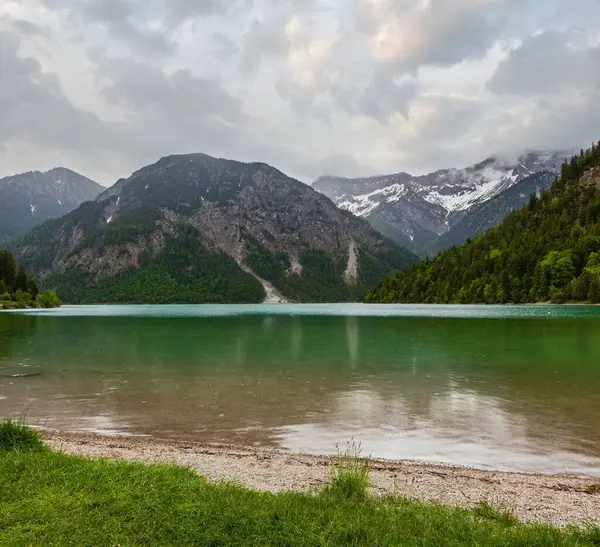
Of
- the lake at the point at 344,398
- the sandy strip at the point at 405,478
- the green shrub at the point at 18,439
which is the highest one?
the green shrub at the point at 18,439

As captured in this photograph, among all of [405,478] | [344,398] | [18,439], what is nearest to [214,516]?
[405,478]

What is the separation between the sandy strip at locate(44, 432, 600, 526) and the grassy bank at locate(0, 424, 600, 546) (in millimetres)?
1412

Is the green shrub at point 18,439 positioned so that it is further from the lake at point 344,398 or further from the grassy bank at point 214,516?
the lake at point 344,398

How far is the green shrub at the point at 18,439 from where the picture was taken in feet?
49.5

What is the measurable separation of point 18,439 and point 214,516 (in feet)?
29.9

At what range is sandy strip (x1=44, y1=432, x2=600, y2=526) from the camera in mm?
12422

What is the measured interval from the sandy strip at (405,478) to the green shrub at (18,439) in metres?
1.62

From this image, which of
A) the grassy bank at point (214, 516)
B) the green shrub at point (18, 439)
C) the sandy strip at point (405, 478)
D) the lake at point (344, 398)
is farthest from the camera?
the lake at point (344, 398)

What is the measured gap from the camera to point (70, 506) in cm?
1044

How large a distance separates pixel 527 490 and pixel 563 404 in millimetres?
15640

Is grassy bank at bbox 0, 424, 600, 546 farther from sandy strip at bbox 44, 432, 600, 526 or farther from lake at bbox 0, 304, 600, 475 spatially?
lake at bbox 0, 304, 600, 475

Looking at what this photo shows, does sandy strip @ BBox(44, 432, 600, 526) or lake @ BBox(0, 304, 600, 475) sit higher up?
sandy strip @ BBox(44, 432, 600, 526)

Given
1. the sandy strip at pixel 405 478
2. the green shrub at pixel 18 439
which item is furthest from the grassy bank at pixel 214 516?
the green shrub at pixel 18 439

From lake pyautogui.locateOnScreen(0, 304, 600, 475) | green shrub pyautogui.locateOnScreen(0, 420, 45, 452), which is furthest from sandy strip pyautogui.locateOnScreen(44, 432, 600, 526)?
lake pyautogui.locateOnScreen(0, 304, 600, 475)
